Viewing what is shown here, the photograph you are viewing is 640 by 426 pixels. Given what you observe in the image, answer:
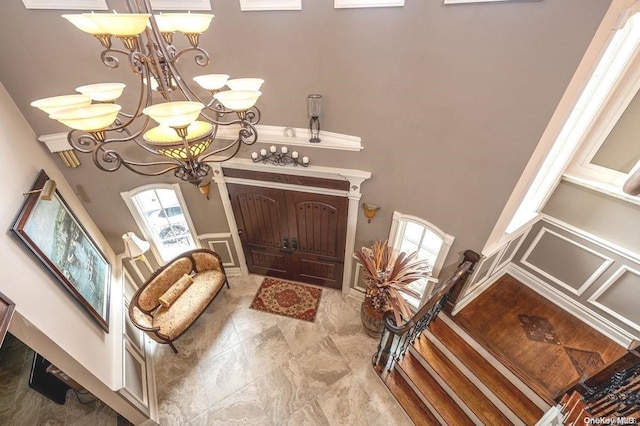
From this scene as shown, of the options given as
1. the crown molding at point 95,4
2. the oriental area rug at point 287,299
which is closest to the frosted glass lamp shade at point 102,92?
the crown molding at point 95,4

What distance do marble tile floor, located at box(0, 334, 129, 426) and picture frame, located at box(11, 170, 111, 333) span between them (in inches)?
49.2

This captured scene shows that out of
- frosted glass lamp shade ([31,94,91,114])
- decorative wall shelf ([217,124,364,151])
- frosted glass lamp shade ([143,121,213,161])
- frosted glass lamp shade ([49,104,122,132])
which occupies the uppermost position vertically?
frosted glass lamp shade ([31,94,91,114])

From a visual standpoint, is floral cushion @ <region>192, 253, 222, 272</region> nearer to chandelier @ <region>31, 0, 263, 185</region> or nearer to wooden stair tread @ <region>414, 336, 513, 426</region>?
chandelier @ <region>31, 0, 263, 185</region>

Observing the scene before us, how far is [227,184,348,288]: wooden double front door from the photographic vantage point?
3797 mm

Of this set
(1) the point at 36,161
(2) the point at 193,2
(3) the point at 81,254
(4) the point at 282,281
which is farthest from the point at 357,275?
(1) the point at 36,161

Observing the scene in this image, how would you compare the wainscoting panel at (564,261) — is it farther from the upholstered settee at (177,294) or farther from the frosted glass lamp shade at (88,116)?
the upholstered settee at (177,294)

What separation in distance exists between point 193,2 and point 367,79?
5.88 feet

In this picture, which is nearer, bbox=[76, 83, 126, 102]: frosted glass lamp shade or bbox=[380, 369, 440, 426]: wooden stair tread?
bbox=[76, 83, 126, 102]: frosted glass lamp shade

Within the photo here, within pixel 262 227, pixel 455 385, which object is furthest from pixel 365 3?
pixel 455 385

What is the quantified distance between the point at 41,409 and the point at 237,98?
4738 millimetres

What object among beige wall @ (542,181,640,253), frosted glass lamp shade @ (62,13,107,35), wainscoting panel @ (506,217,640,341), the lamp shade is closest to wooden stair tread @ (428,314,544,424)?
wainscoting panel @ (506,217,640,341)

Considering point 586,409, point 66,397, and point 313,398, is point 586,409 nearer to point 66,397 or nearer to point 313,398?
point 313,398

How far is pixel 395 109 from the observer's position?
8.86 ft

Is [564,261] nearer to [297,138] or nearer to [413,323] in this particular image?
[413,323]
